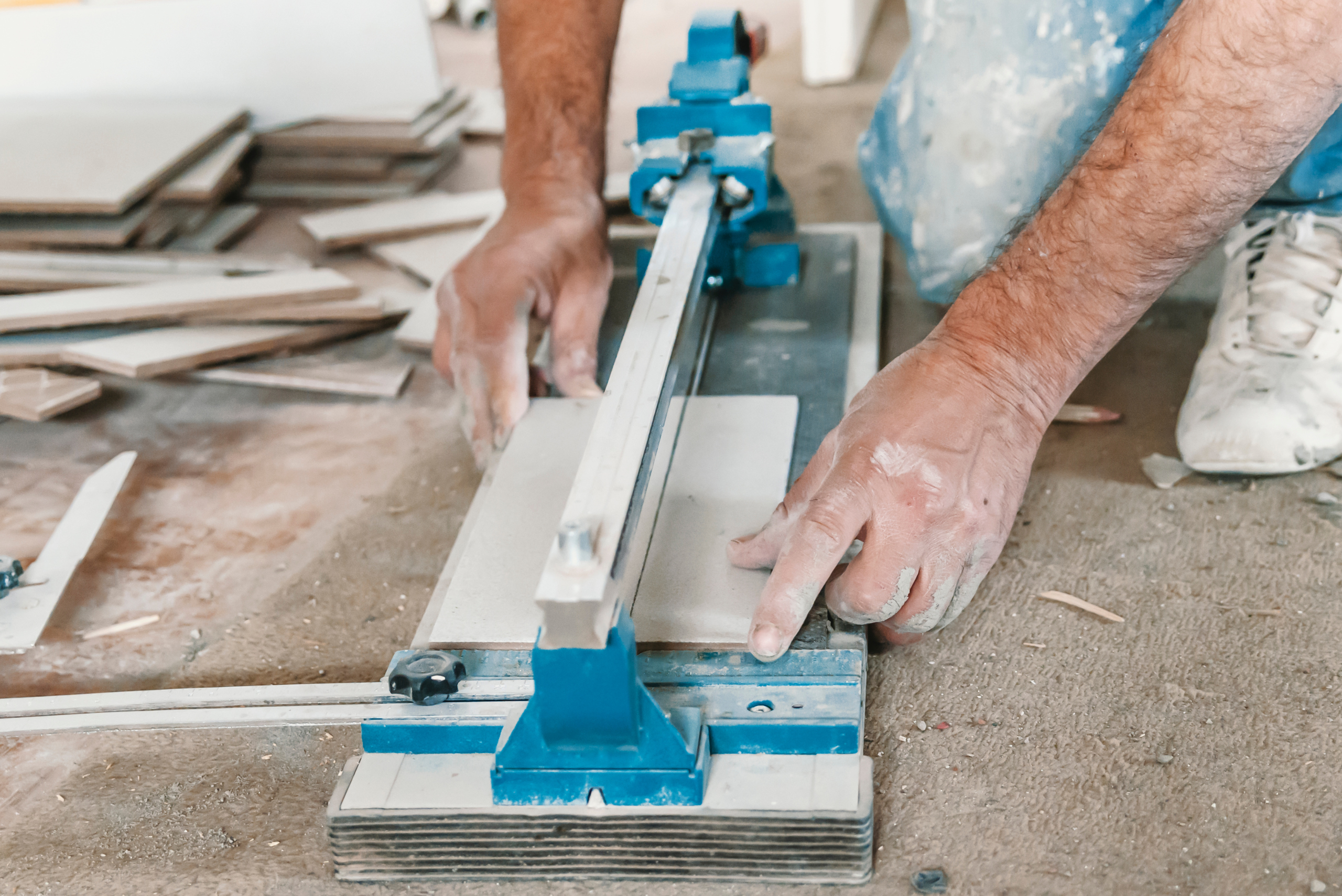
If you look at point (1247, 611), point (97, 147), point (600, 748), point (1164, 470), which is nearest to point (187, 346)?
point (97, 147)

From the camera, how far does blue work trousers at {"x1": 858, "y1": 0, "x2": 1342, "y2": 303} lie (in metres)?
1.69

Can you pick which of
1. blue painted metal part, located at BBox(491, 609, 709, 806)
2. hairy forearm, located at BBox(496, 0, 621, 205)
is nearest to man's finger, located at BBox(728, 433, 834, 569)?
blue painted metal part, located at BBox(491, 609, 709, 806)

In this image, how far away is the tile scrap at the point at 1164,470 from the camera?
1.67 metres

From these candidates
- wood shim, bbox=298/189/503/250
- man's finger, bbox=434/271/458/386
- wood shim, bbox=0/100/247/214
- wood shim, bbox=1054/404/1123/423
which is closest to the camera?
man's finger, bbox=434/271/458/386

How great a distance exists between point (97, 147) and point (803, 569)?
238 cm

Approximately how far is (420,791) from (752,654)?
380mm

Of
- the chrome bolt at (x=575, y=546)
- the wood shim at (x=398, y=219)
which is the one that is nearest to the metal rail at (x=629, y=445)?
the chrome bolt at (x=575, y=546)

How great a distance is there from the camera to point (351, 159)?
10.1ft

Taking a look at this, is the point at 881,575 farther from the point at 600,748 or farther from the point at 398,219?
the point at 398,219

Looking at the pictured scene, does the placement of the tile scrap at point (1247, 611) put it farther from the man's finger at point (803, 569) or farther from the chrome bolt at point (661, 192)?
the chrome bolt at point (661, 192)

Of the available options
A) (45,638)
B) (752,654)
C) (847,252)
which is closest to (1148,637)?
(752,654)

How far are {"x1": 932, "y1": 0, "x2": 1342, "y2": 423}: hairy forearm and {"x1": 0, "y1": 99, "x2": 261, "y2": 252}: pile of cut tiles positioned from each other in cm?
201

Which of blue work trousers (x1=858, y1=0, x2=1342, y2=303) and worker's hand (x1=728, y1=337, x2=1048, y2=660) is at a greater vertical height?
blue work trousers (x1=858, y1=0, x2=1342, y2=303)

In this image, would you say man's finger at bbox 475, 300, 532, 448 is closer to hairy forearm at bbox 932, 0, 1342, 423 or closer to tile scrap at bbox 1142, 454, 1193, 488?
hairy forearm at bbox 932, 0, 1342, 423
